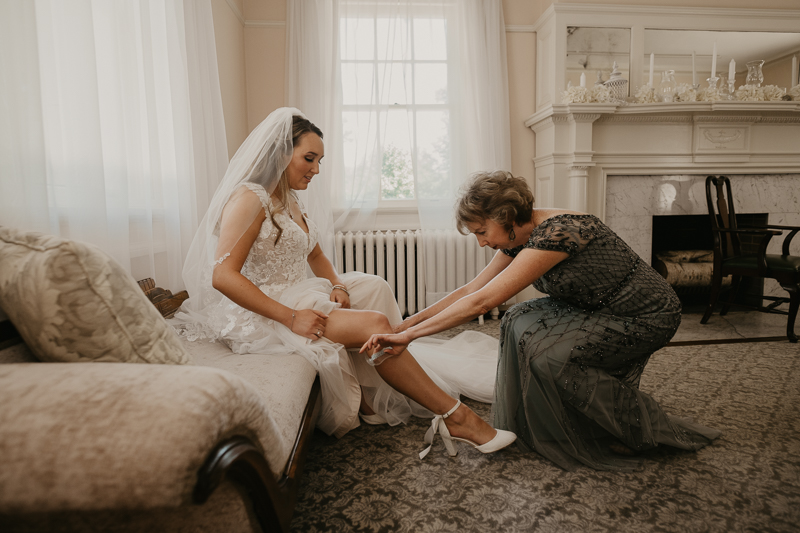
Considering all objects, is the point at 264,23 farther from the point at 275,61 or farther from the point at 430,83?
the point at 430,83

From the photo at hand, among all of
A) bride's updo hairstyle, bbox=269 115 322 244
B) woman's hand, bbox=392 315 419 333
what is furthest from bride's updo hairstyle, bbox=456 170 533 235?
bride's updo hairstyle, bbox=269 115 322 244

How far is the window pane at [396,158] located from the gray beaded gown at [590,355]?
2324 millimetres

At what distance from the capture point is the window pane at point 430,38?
3.62m

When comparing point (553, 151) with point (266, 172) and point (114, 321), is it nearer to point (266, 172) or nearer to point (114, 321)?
point (266, 172)

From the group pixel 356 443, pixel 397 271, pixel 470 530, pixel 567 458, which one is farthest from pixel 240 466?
pixel 397 271

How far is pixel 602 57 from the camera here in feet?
12.0

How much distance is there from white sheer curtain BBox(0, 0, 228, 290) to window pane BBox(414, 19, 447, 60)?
1673 millimetres

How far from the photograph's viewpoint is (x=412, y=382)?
1.58m

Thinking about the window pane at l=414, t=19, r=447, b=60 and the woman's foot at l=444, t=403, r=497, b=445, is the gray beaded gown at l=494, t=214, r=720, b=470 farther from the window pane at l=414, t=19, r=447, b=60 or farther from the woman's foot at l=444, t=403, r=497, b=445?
the window pane at l=414, t=19, r=447, b=60

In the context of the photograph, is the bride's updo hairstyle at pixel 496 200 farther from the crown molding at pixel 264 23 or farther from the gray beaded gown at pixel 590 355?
the crown molding at pixel 264 23

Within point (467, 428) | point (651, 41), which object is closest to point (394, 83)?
point (651, 41)

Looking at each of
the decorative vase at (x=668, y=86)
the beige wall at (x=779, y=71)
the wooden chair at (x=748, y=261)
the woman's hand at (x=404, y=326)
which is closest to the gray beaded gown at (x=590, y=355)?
the woman's hand at (x=404, y=326)

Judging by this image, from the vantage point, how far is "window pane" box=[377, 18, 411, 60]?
3551mm

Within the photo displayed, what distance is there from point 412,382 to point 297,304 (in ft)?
1.76
